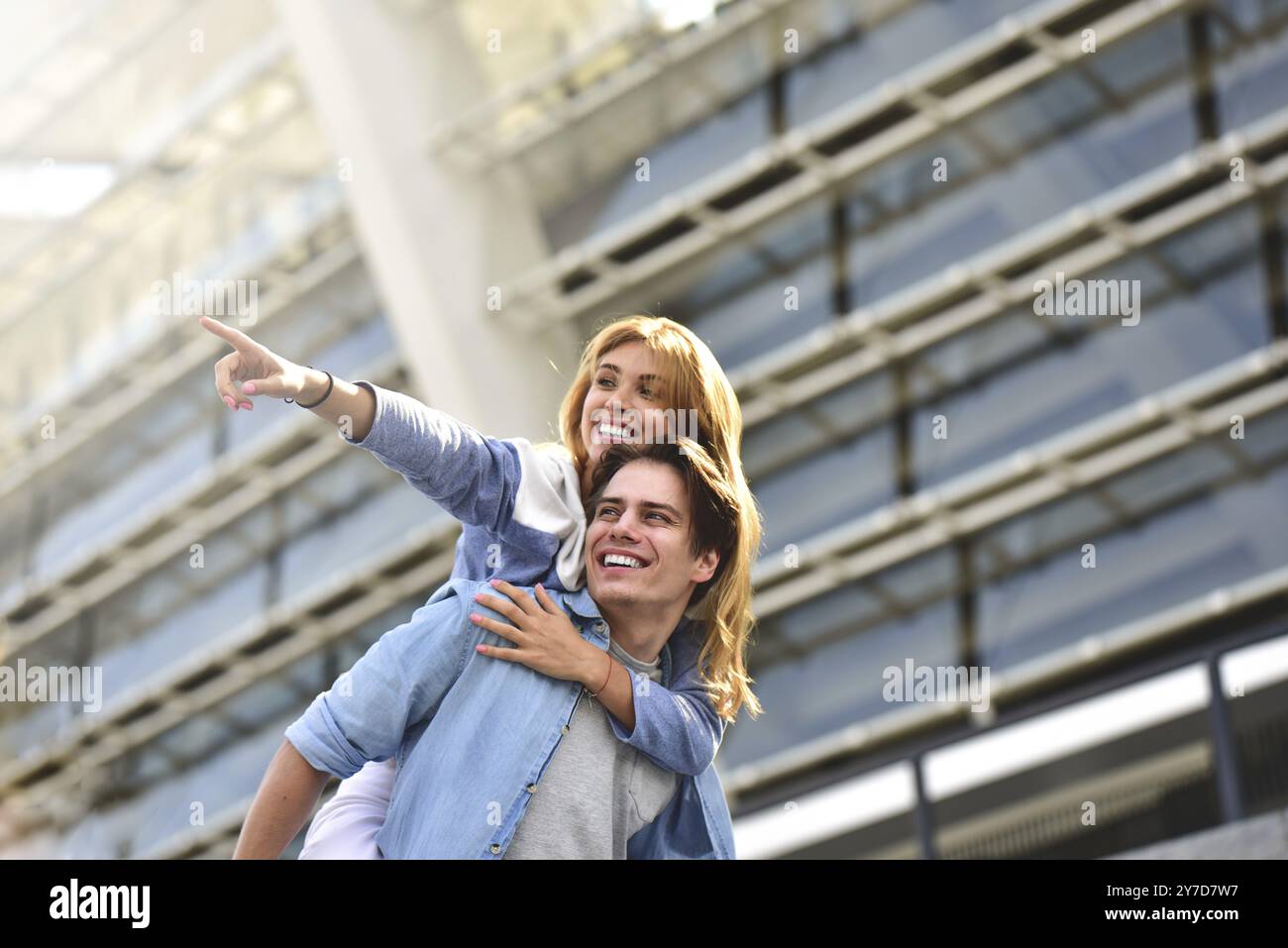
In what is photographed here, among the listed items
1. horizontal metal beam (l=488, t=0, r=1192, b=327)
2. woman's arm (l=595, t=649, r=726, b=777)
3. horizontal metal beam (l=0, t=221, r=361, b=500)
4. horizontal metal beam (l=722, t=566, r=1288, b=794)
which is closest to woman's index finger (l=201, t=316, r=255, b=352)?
woman's arm (l=595, t=649, r=726, b=777)

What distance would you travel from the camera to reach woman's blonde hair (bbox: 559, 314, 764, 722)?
3395 mm

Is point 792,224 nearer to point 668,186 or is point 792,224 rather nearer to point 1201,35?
point 668,186

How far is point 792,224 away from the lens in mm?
13859

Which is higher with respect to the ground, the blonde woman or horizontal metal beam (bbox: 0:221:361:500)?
horizontal metal beam (bbox: 0:221:361:500)

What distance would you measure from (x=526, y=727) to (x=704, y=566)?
1.64 ft

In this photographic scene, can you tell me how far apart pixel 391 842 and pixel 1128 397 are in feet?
33.7

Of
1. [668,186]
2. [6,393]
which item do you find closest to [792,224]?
[668,186]

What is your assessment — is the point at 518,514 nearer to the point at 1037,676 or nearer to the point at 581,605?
the point at 581,605

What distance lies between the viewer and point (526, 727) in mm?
3131

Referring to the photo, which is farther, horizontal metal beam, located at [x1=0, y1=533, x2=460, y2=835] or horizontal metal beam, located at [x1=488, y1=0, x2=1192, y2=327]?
horizontal metal beam, located at [x1=0, y1=533, x2=460, y2=835]

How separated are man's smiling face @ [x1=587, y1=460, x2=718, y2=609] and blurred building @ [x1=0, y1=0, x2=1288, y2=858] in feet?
20.2

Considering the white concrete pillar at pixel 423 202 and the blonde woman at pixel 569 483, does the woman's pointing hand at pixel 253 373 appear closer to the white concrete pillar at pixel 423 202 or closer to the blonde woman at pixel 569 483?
the blonde woman at pixel 569 483

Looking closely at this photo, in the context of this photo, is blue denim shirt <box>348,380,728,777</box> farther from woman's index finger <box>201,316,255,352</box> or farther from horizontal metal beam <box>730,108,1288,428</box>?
horizontal metal beam <box>730,108,1288,428</box>

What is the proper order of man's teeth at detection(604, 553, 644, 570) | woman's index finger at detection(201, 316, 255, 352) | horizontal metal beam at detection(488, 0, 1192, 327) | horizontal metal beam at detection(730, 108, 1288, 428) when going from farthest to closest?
horizontal metal beam at detection(488, 0, 1192, 327)
horizontal metal beam at detection(730, 108, 1288, 428)
man's teeth at detection(604, 553, 644, 570)
woman's index finger at detection(201, 316, 255, 352)
